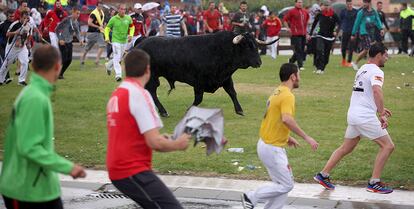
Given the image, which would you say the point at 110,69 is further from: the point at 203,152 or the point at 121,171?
the point at 121,171

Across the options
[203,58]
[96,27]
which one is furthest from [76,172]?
[96,27]

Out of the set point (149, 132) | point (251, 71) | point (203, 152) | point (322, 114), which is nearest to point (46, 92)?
point (149, 132)

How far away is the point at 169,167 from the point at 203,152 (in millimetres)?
925

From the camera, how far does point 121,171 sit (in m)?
5.60

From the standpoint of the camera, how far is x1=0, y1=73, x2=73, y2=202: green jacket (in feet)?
15.9

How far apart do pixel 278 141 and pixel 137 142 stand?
205cm

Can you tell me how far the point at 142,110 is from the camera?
18.0 feet

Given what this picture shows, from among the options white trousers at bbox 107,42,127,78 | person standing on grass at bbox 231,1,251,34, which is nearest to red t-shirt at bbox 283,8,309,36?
person standing on grass at bbox 231,1,251,34

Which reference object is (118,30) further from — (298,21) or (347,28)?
(347,28)


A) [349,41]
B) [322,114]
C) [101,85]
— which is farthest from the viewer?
[349,41]

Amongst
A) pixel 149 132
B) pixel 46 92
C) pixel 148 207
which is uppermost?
pixel 46 92

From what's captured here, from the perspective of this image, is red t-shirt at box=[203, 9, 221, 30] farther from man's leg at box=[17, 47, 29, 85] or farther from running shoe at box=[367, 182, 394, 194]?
running shoe at box=[367, 182, 394, 194]

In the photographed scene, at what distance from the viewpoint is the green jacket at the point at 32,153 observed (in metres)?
4.85

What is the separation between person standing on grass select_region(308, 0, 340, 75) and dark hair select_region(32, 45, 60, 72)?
16.5 meters
